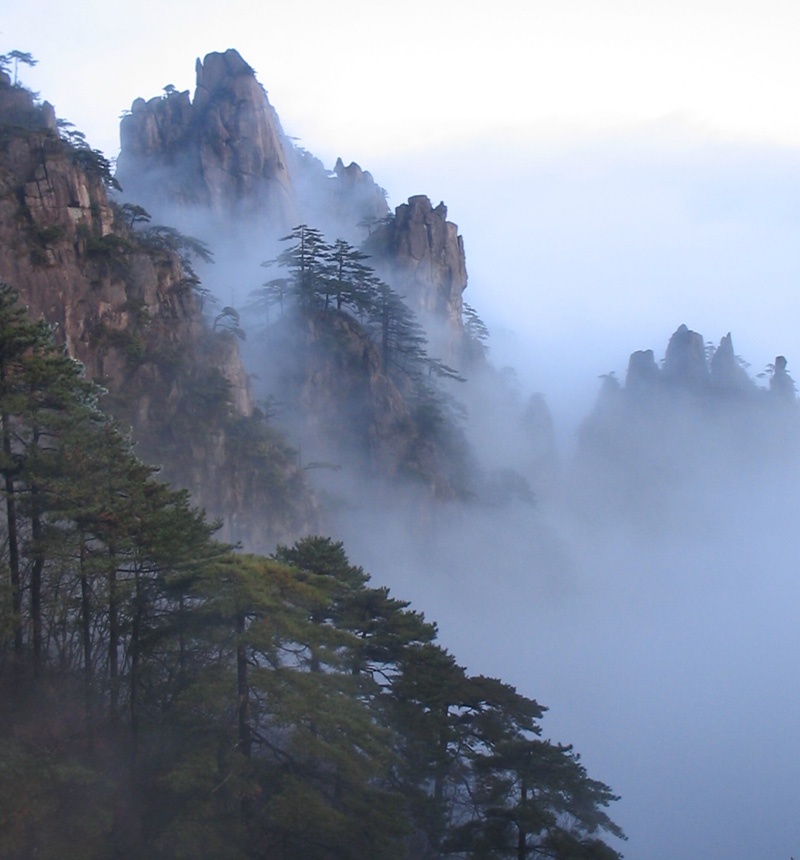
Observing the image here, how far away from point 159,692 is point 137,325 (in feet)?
67.1

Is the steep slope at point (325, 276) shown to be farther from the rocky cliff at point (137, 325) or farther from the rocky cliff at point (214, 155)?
the rocky cliff at point (137, 325)

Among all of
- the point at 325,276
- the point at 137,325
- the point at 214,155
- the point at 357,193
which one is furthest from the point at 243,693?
the point at 357,193

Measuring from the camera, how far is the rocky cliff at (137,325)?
2888cm

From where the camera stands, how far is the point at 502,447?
64375 millimetres

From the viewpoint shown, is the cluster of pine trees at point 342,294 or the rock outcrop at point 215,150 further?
the rock outcrop at point 215,150

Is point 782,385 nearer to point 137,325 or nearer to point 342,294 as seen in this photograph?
point 342,294

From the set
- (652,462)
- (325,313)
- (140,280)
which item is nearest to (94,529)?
(140,280)

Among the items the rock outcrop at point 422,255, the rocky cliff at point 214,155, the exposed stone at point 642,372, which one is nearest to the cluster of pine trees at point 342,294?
the rock outcrop at point 422,255

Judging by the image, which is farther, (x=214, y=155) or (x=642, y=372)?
Answer: (x=642, y=372)

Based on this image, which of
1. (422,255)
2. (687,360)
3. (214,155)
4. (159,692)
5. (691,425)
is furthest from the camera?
(687,360)

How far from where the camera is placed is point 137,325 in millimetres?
32469

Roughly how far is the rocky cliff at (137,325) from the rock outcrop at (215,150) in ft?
78.6

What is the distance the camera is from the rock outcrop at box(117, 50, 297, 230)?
2329 inches

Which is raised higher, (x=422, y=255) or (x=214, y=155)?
(x=214, y=155)
